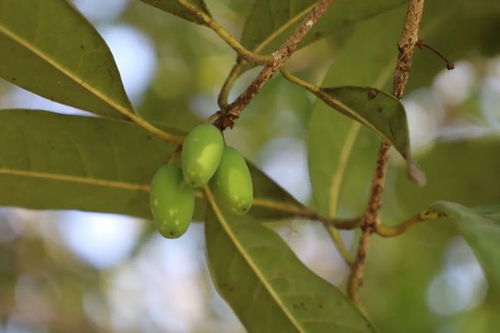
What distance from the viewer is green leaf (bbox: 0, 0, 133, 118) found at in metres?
1.32

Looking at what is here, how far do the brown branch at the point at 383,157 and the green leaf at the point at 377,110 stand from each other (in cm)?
8

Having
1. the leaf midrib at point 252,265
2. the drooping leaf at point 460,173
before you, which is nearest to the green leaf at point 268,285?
the leaf midrib at point 252,265

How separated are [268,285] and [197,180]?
0.44 meters

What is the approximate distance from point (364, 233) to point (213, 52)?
238 centimetres

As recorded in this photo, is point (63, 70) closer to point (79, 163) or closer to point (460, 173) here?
point (79, 163)

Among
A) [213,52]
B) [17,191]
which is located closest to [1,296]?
[213,52]

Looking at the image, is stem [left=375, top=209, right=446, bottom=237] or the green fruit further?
stem [left=375, top=209, right=446, bottom=237]

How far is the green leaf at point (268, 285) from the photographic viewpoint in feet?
5.05

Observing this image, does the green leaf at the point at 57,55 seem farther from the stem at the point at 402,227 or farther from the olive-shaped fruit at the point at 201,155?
the stem at the point at 402,227

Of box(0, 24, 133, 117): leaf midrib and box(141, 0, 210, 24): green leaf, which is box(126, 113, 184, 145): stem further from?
box(141, 0, 210, 24): green leaf

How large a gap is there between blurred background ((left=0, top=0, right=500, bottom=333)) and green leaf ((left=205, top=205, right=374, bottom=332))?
2.75 ft

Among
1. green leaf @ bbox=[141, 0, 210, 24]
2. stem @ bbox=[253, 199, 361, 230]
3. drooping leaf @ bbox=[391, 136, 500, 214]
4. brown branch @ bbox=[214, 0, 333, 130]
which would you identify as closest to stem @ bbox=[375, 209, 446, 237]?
stem @ bbox=[253, 199, 361, 230]

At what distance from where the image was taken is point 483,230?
1.13m


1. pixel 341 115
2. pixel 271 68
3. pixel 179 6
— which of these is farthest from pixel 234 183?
pixel 341 115
